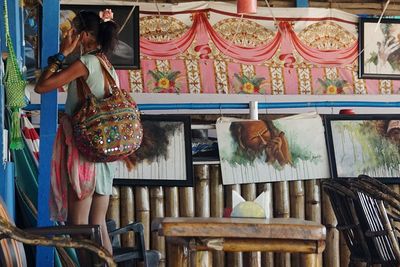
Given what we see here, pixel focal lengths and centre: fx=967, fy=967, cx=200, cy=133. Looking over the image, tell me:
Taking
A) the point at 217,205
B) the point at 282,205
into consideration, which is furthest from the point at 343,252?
the point at 217,205

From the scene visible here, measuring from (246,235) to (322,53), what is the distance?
744 centimetres

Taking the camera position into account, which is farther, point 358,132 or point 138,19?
point 138,19

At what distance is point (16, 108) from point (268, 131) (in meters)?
2.85

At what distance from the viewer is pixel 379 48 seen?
1170 centimetres

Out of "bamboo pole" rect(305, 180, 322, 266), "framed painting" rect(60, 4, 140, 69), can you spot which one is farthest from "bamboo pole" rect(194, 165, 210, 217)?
"framed painting" rect(60, 4, 140, 69)

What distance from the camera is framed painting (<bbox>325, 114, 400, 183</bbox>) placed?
27.2ft

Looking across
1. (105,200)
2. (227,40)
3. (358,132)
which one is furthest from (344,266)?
(227,40)

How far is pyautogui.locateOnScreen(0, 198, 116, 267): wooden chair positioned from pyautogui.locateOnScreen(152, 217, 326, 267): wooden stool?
328 millimetres

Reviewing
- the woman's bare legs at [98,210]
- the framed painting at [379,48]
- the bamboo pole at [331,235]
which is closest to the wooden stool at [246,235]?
the woman's bare legs at [98,210]

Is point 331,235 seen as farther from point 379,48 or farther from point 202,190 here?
point 379,48

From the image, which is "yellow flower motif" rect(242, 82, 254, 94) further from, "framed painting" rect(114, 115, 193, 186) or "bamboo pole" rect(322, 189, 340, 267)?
"bamboo pole" rect(322, 189, 340, 267)

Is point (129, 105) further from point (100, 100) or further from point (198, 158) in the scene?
point (198, 158)

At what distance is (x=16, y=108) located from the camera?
19.9 ft

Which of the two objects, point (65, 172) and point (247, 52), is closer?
point (65, 172)
